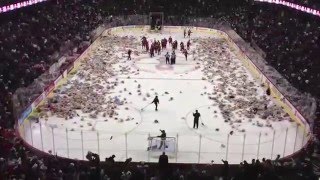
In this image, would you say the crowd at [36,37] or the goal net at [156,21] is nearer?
the crowd at [36,37]

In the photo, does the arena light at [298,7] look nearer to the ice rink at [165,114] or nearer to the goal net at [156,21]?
the ice rink at [165,114]

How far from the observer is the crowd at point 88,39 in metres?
13.3

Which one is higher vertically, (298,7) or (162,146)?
(298,7)

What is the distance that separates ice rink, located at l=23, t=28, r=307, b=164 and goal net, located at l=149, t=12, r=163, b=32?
36.4 ft

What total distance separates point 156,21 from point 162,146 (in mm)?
27252

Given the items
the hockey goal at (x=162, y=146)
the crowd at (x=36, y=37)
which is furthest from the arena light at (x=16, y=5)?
the hockey goal at (x=162, y=146)

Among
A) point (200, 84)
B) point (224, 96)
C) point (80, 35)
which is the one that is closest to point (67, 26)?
point (80, 35)

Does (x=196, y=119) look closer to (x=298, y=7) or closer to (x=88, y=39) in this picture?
(x=88, y=39)

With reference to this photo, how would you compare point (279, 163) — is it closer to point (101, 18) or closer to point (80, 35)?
point (80, 35)

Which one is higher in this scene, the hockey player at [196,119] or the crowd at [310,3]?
the crowd at [310,3]

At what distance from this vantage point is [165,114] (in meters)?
20.6

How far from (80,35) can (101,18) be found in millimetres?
8108

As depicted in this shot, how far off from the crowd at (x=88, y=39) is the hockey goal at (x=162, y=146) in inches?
68.0

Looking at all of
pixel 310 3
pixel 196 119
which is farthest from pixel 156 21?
pixel 196 119
